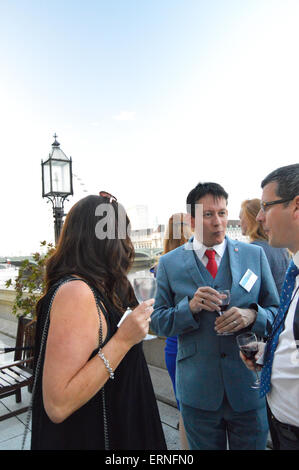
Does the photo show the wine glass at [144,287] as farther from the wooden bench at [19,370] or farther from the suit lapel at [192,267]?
the wooden bench at [19,370]

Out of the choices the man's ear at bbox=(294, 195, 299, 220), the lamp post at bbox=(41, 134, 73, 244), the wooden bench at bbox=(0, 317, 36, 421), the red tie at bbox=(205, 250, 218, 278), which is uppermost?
the lamp post at bbox=(41, 134, 73, 244)

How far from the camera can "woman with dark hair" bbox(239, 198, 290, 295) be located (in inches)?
124

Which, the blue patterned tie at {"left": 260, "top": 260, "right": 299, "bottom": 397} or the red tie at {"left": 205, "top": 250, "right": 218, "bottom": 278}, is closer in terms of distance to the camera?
the blue patterned tie at {"left": 260, "top": 260, "right": 299, "bottom": 397}

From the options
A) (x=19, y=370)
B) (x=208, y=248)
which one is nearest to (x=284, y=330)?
(x=208, y=248)

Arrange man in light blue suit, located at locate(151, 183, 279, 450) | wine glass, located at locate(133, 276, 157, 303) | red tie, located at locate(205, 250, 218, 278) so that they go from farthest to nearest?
1. red tie, located at locate(205, 250, 218, 278)
2. man in light blue suit, located at locate(151, 183, 279, 450)
3. wine glass, located at locate(133, 276, 157, 303)

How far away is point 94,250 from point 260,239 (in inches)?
90.3

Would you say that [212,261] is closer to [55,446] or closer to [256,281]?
[256,281]

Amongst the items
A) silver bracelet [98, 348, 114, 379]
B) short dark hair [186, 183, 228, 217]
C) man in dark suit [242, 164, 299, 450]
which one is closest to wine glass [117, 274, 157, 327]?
silver bracelet [98, 348, 114, 379]

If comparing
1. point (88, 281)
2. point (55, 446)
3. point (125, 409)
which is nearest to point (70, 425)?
point (55, 446)

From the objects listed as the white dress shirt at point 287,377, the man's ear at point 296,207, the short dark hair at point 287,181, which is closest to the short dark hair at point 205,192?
the short dark hair at point 287,181

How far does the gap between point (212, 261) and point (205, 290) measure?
380mm

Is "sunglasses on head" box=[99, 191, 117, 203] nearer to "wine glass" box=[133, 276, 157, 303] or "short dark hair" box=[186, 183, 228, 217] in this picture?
"wine glass" box=[133, 276, 157, 303]

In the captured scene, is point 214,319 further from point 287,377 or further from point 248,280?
point 287,377

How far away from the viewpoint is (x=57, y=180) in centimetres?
652
